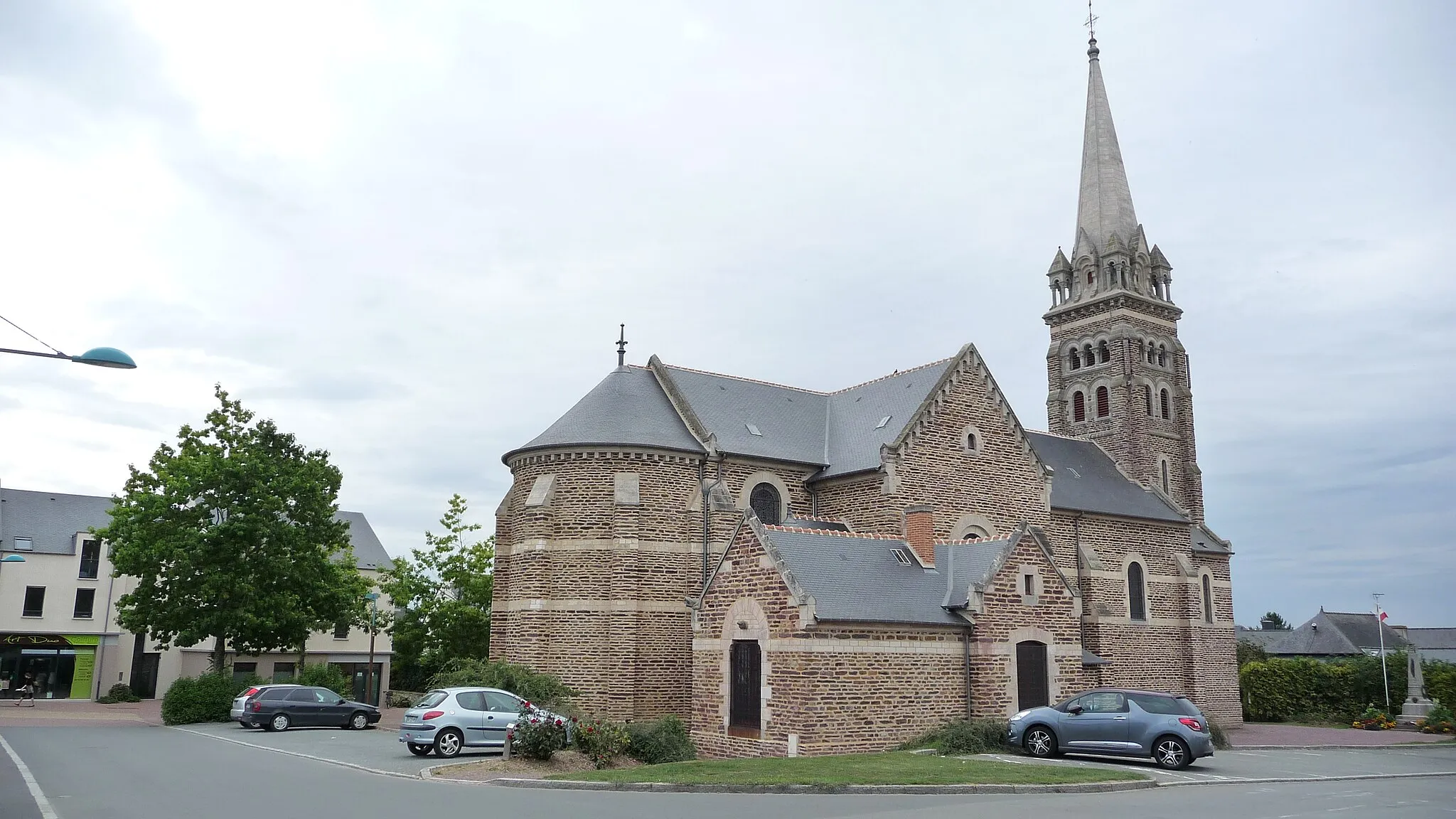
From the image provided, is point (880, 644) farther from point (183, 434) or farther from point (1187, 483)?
point (1187, 483)

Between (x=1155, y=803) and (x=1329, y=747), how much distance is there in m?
18.8

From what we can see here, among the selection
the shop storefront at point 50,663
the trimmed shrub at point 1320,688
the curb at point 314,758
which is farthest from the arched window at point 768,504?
the shop storefront at point 50,663

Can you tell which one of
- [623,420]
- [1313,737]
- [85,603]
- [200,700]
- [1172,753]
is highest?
[623,420]

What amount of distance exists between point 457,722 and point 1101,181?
41.5m

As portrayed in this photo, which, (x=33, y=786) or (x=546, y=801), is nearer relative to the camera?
(x=546, y=801)

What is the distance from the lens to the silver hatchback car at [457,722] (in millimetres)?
21906

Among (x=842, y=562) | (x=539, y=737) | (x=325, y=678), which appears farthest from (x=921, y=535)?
(x=325, y=678)

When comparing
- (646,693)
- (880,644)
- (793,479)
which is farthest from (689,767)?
(793,479)

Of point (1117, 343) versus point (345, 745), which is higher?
point (1117, 343)

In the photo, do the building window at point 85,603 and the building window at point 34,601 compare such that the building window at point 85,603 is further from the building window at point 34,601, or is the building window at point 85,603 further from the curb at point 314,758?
the curb at point 314,758

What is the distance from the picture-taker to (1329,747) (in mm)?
29578

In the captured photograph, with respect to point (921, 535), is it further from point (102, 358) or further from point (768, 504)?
point (102, 358)

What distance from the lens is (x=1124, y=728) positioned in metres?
20.5

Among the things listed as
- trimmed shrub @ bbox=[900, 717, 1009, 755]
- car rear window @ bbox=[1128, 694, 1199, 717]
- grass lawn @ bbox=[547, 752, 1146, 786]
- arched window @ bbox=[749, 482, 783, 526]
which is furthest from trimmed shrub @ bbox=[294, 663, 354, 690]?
car rear window @ bbox=[1128, 694, 1199, 717]
